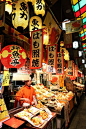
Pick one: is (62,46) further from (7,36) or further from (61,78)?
(7,36)

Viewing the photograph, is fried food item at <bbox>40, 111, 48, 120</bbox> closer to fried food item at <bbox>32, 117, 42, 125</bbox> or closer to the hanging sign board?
fried food item at <bbox>32, 117, 42, 125</bbox>

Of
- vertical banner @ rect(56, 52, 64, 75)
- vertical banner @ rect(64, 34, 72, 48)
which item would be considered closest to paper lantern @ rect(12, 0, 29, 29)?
vertical banner @ rect(56, 52, 64, 75)

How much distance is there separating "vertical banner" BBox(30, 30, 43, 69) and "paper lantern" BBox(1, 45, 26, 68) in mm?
684

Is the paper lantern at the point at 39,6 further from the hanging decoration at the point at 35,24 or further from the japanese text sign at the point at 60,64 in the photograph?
the japanese text sign at the point at 60,64

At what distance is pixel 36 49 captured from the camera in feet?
15.0

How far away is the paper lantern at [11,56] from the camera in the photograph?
3.85 meters

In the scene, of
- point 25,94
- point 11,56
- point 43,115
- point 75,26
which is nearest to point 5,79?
point 25,94

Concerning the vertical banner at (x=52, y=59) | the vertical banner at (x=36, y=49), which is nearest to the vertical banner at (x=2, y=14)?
the vertical banner at (x=36, y=49)

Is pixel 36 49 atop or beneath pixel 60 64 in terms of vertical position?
atop

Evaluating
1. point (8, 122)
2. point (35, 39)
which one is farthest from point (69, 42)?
point (8, 122)

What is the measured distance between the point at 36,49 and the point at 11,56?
121 centimetres

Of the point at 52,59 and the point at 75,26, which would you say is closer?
the point at 52,59

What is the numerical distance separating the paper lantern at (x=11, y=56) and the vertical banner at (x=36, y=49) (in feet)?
2.24

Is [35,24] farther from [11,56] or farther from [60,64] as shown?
[60,64]
